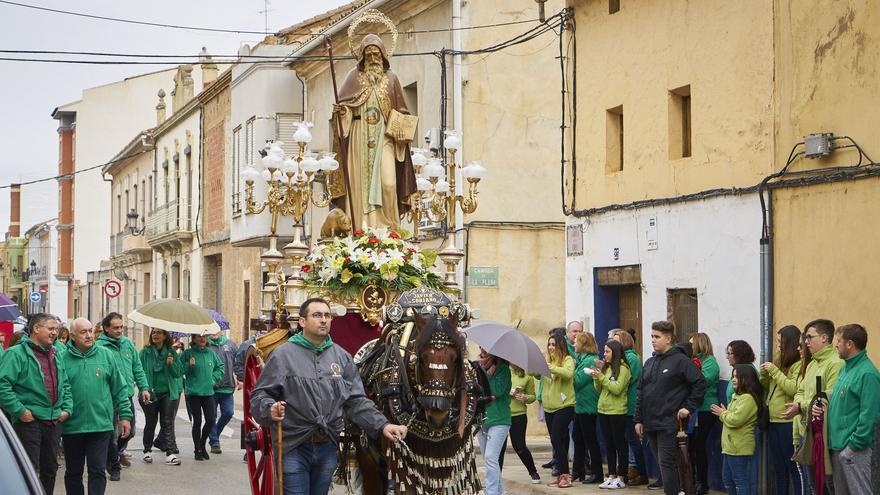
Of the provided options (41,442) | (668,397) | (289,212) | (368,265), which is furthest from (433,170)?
(41,442)

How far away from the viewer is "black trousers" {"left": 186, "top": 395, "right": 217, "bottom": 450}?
17.9 metres

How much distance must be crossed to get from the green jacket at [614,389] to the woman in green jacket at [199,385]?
5780 mm

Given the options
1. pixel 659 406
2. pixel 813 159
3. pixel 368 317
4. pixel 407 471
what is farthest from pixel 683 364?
pixel 407 471

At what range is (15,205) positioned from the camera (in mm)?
103250

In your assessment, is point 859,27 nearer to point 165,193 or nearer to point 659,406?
point 659,406

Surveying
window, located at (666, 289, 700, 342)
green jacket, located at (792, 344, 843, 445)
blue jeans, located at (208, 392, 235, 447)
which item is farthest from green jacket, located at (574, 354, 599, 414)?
blue jeans, located at (208, 392, 235, 447)

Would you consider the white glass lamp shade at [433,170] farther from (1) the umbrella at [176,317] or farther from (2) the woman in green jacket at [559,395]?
(1) the umbrella at [176,317]

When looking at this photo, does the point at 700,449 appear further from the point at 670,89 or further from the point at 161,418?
the point at 161,418

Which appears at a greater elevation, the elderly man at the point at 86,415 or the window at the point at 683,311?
the window at the point at 683,311

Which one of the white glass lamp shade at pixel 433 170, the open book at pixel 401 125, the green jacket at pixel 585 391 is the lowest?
the green jacket at pixel 585 391

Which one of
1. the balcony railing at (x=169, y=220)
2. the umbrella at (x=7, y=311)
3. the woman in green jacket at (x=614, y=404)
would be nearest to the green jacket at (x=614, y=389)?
the woman in green jacket at (x=614, y=404)

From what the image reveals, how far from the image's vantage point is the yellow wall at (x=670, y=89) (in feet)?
46.2

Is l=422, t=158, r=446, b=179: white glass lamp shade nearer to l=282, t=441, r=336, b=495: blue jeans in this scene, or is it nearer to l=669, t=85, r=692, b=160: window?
l=669, t=85, r=692, b=160: window

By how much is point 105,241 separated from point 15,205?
1613 inches
